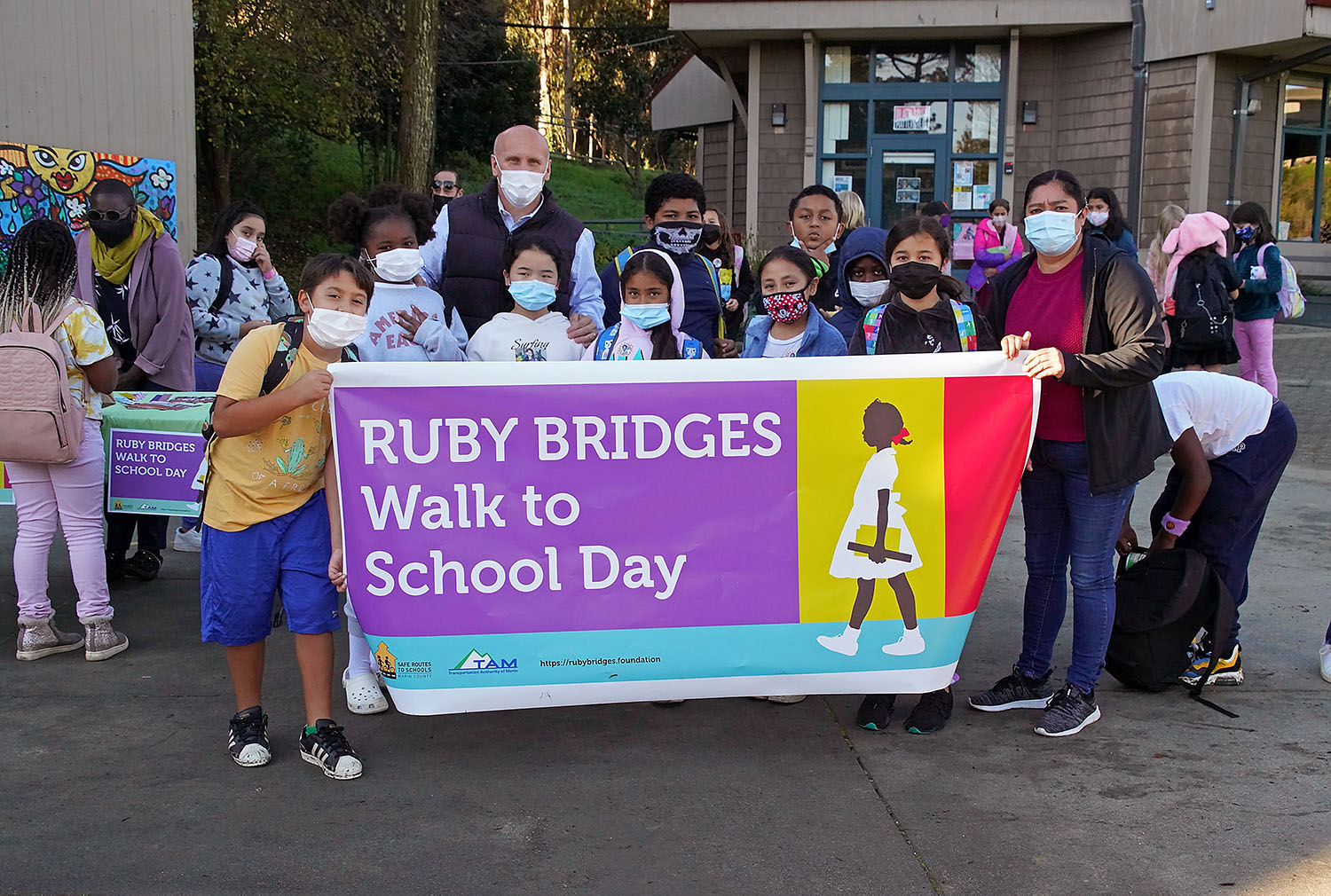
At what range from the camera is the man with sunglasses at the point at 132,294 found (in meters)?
5.68

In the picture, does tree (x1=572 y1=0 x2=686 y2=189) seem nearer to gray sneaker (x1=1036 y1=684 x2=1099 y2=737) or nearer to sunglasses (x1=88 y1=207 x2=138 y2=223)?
sunglasses (x1=88 y1=207 x2=138 y2=223)

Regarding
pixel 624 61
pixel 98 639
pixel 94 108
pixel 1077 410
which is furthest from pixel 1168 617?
pixel 624 61

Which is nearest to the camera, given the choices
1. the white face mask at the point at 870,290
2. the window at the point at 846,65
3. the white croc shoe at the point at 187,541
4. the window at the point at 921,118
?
the white face mask at the point at 870,290

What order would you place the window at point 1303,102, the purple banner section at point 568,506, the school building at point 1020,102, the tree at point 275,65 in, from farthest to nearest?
the tree at point 275,65, the window at point 1303,102, the school building at point 1020,102, the purple banner section at point 568,506

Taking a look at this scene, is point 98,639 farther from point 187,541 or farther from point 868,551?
point 868,551

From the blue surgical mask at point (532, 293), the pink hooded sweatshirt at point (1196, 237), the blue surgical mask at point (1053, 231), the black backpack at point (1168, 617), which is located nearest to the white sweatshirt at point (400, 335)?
the blue surgical mask at point (532, 293)

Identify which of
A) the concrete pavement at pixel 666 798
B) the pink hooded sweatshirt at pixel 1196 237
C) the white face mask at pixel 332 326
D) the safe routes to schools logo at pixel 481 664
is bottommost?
the concrete pavement at pixel 666 798

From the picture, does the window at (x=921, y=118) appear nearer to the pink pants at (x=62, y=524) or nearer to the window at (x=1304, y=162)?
the window at (x=1304, y=162)

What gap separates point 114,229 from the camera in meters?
5.64

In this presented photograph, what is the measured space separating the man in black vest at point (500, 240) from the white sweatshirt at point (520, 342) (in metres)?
0.39

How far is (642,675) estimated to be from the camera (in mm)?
3859

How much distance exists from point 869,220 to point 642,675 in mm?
14383

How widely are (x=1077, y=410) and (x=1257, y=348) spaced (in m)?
6.33

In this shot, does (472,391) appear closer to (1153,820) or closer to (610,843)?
(610,843)
